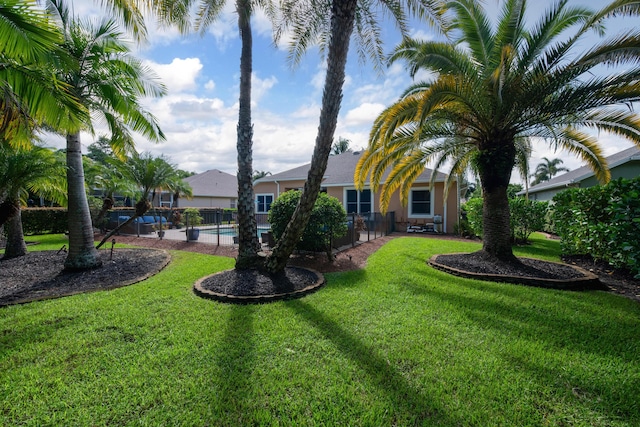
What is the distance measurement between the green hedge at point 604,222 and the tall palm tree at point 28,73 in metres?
10.1

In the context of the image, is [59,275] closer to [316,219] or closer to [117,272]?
[117,272]

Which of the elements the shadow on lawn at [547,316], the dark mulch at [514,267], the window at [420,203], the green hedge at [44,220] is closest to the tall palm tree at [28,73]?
the shadow on lawn at [547,316]

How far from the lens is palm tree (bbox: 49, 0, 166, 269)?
7.04m

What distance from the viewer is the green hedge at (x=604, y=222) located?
17.8 feet

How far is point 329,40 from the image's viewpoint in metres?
5.69

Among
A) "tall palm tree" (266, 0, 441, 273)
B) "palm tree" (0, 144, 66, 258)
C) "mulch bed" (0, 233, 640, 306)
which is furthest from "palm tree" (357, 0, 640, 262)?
"palm tree" (0, 144, 66, 258)

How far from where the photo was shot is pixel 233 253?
1027 cm

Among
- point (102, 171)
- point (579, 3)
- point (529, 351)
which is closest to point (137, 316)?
point (529, 351)

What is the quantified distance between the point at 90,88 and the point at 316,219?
7.10 meters

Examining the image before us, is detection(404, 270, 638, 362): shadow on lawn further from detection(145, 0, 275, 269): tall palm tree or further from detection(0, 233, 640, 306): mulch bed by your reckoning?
detection(145, 0, 275, 269): tall palm tree

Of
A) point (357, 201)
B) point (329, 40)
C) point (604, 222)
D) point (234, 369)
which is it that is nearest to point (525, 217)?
point (604, 222)

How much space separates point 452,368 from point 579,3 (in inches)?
345

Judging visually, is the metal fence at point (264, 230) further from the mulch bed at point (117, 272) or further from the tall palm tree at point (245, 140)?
the tall palm tree at point (245, 140)

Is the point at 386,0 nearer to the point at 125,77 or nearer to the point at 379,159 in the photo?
the point at 379,159
